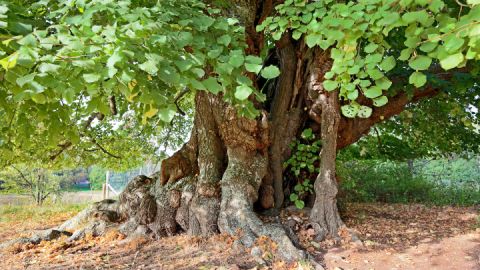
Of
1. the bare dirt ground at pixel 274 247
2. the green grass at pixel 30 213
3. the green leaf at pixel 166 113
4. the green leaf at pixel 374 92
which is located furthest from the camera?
the green grass at pixel 30 213

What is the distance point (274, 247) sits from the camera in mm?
Answer: 3914

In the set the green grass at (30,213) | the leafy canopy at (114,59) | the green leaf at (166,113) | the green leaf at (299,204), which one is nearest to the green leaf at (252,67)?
the leafy canopy at (114,59)

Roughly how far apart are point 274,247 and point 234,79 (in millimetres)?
2422

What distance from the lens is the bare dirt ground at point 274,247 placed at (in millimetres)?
3723

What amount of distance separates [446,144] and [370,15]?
20.6 feet

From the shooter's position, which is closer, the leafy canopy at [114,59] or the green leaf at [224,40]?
the leafy canopy at [114,59]

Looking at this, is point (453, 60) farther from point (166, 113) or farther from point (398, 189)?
point (398, 189)

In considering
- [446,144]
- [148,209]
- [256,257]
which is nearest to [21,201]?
[148,209]

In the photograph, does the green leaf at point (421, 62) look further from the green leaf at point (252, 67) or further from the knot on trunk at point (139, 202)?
the knot on trunk at point (139, 202)

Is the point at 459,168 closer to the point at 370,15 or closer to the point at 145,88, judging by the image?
the point at 370,15

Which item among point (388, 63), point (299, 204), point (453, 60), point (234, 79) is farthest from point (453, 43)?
point (299, 204)

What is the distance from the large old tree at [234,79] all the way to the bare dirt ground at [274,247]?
287mm

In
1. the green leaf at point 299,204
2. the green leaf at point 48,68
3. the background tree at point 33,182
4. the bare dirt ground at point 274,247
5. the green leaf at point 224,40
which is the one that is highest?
the green leaf at point 224,40

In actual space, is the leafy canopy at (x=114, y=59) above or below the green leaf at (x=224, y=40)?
→ below
